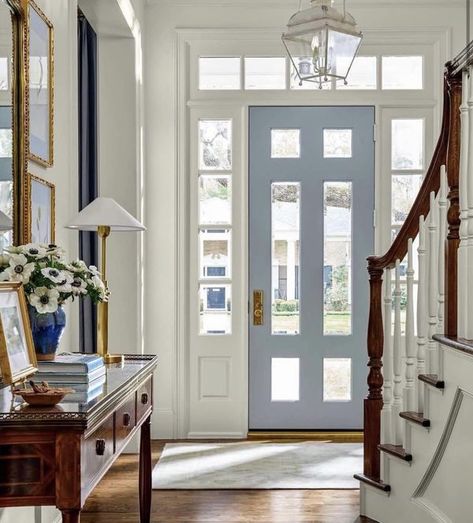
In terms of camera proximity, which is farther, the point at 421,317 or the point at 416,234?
the point at 416,234

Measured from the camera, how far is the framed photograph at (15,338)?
6.54 ft

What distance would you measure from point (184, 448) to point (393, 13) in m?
3.30

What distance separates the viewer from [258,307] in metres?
5.45

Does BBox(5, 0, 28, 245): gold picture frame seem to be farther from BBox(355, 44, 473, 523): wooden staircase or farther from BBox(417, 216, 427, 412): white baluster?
BBox(417, 216, 427, 412): white baluster

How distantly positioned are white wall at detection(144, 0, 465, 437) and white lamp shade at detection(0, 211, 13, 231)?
9.28ft

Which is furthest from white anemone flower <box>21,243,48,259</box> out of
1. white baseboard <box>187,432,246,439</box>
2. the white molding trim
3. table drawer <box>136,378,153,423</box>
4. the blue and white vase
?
the white molding trim

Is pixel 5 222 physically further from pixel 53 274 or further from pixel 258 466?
pixel 258 466

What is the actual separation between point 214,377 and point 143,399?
97.9 inches

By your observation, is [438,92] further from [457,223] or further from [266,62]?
[457,223]

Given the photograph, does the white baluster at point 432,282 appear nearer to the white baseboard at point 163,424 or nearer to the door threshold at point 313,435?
the door threshold at point 313,435

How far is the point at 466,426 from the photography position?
8.83ft

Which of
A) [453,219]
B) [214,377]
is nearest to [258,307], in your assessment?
[214,377]

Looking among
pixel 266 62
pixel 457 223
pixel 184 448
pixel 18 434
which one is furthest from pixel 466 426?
pixel 266 62

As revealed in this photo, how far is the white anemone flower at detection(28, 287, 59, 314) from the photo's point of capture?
229 centimetres
